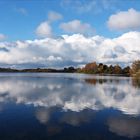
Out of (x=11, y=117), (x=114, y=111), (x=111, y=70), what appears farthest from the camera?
(x=111, y=70)

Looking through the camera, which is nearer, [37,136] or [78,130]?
[37,136]

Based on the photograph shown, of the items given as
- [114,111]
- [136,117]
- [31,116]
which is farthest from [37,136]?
[114,111]

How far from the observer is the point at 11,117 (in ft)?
59.2

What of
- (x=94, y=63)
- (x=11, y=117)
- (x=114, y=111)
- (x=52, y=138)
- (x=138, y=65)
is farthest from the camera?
(x=94, y=63)

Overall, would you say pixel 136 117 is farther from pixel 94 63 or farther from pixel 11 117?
pixel 94 63

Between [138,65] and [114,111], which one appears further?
[138,65]

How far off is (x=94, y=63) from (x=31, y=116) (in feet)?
593

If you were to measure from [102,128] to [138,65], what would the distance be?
9893 centimetres

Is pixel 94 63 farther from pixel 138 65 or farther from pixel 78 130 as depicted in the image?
pixel 78 130

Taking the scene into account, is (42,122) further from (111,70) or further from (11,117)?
(111,70)

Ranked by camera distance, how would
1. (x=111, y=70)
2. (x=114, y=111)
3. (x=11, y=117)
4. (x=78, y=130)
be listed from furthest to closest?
1. (x=111, y=70)
2. (x=114, y=111)
3. (x=11, y=117)
4. (x=78, y=130)

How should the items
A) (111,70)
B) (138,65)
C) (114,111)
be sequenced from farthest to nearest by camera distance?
(111,70)
(138,65)
(114,111)

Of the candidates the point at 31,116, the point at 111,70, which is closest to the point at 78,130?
the point at 31,116

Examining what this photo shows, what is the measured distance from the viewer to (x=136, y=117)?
18719 millimetres
